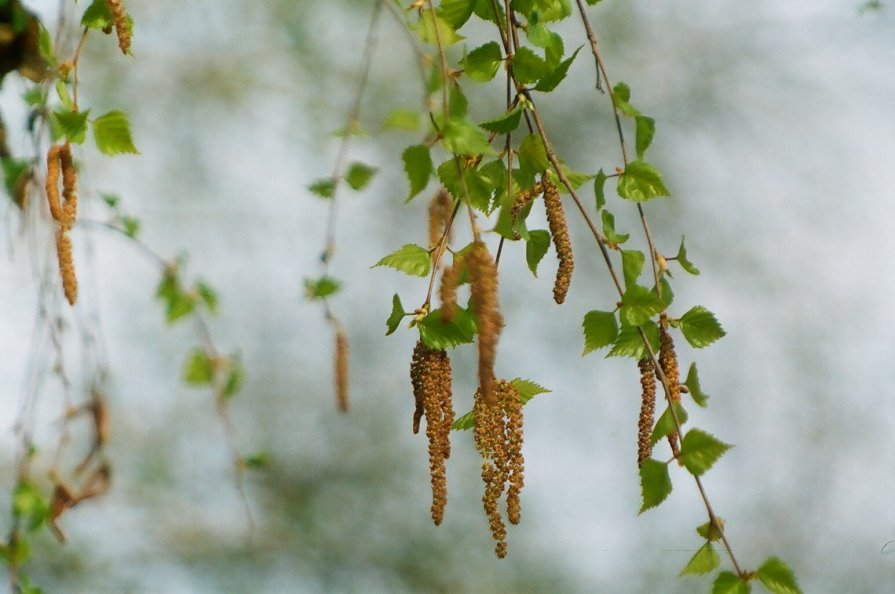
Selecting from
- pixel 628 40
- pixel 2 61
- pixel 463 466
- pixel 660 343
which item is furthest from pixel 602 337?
pixel 628 40

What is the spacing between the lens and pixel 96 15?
594mm

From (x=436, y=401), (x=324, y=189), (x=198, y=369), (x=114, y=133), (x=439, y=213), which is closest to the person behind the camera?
(x=436, y=401)

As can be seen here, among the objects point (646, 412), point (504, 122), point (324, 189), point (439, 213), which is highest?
point (324, 189)

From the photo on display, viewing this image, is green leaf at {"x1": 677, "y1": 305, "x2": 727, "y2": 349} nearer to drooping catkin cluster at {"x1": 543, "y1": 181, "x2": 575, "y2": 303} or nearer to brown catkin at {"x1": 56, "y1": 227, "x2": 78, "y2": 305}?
drooping catkin cluster at {"x1": 543, "y1": 181, "x2": 575, "y2": 303}

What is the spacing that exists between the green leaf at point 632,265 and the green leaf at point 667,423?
8 centimetres

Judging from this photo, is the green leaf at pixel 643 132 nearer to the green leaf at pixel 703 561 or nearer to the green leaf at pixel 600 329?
the green leaf at pixel 600 329

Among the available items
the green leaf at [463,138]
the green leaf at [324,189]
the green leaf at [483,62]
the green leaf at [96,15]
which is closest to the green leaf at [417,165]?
the green leaf at [463,138]

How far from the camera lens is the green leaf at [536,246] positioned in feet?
1.98

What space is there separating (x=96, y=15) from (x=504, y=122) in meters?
0.27

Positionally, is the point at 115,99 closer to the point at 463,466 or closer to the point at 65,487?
the point at 463,466

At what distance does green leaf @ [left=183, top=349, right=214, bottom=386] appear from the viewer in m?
1.07

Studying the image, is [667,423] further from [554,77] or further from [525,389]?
[554,77]

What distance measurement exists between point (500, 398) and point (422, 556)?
2.02 m

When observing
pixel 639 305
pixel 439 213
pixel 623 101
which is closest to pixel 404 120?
pixel 439 213
